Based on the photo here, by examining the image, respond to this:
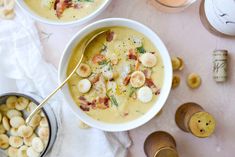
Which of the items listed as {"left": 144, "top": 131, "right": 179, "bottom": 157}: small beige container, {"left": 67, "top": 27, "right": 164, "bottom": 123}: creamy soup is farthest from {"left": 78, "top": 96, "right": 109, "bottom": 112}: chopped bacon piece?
{"left": 144, "top": 131, "right": 179, "bottom": 157}: small beige container

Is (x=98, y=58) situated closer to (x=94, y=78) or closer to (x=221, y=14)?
(x=94, y=78)

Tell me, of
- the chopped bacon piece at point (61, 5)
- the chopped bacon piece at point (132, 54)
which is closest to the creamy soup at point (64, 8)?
the chopped bacon piece at point (61, 5)

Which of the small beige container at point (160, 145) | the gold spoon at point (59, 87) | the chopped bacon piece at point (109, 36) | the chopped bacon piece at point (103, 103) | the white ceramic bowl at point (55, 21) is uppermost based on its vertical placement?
the white ceramic bowl at point (55, 21)

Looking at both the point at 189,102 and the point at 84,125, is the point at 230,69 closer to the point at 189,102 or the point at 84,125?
the point at 189,102

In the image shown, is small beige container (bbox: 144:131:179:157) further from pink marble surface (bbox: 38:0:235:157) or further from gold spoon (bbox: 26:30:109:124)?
gold spoon (bbox: 26:30:109:124)

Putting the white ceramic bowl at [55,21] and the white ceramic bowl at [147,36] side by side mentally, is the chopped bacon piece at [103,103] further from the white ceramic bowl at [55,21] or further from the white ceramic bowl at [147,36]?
the white ceramic bowl at [55,21]

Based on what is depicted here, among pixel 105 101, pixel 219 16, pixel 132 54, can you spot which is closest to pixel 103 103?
pixel 105 101
